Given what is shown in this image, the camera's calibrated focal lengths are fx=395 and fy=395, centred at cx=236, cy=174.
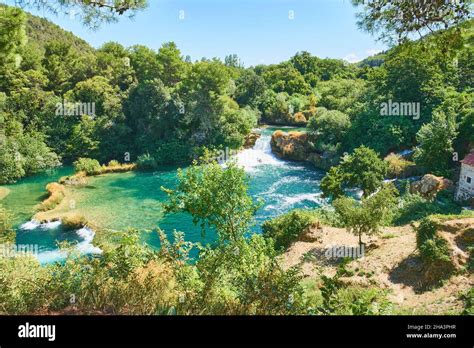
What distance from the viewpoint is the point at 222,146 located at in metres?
32.1

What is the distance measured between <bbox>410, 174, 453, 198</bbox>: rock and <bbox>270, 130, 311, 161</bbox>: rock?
1111 cm

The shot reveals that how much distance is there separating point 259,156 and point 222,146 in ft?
10.8

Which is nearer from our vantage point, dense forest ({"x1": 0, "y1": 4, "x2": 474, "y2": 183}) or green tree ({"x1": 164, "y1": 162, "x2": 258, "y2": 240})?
green tree ({"x1": 164, "y1": 162, "x2": 258, "y2": 240})

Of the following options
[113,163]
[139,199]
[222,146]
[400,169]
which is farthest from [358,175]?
[113,163]

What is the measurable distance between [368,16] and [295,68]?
136 ft

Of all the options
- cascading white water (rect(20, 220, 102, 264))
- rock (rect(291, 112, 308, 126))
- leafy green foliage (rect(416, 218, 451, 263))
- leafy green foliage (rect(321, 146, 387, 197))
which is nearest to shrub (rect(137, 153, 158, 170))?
cascading white water (rect(20, 220, 102, 264))

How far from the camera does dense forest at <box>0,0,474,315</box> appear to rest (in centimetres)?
518

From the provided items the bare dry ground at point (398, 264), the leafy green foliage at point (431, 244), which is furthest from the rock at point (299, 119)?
the leafy green foliage at point (431, 244)

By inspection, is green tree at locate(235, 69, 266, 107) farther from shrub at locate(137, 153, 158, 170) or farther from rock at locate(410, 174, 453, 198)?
rock at locate(410, 174, 453, 198)

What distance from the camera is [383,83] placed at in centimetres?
2867

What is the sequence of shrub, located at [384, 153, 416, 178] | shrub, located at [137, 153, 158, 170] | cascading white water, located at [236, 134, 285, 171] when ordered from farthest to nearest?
shrub, located at [137, 153, 158, 170] < cascading white water, located at [236, 134, 285, 171] < shrub, located at [384, 153, 416, 178]

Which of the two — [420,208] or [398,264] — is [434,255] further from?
[420,208]

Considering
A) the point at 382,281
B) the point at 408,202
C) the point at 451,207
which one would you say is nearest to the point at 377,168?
the point at 408,202
